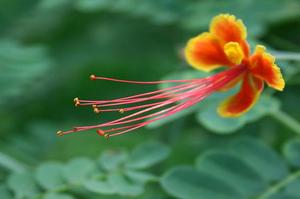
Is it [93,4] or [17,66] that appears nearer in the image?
[17,66]

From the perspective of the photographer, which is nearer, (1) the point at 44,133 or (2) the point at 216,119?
(2) the point at 216,119

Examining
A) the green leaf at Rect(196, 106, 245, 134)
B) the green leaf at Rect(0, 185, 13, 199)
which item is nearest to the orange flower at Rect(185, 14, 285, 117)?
the green leaf at Rect(196, 106, 245, 134)

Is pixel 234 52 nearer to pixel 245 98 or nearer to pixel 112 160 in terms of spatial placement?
pixel 245 98

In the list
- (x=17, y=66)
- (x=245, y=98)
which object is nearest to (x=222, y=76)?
(x=245, y=98)

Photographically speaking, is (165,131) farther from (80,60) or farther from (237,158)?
(80,60)

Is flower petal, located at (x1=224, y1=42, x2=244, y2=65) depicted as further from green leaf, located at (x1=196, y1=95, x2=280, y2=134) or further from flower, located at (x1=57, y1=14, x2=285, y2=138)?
green leaf, located at (x1=196, y1=95, x2=280, y2=134)

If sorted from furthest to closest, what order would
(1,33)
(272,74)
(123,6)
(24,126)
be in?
(1,33) < (24,126) < (123,6) < (272,74)

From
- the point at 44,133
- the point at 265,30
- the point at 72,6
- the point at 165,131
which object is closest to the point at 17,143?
the point at 44,133
